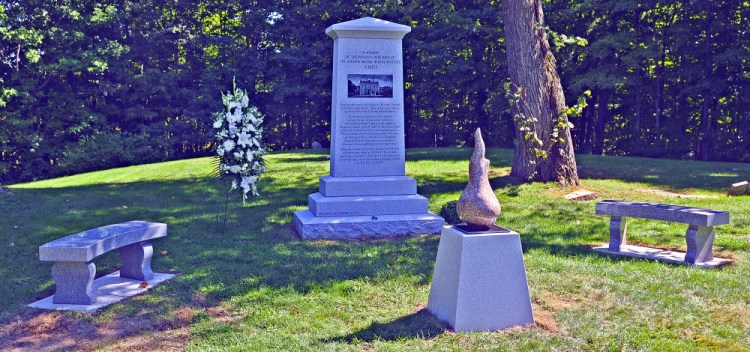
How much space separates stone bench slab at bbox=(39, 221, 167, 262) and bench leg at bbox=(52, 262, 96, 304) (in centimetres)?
15

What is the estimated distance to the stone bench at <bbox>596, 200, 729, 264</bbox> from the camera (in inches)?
260

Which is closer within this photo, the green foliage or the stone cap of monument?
the stone cap of monument

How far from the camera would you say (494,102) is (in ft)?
75.8

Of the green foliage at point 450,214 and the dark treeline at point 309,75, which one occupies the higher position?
the dark treeline at point 309,75

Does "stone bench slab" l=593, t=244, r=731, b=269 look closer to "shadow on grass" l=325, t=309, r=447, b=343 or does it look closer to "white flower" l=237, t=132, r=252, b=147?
"shadow on grass" l=325, t=309, r=447, b=343

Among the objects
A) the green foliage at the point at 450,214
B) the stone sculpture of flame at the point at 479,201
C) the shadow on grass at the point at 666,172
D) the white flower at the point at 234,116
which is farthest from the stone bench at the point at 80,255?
the shadow on grass at the point at 666,172

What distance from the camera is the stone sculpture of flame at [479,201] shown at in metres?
4.72

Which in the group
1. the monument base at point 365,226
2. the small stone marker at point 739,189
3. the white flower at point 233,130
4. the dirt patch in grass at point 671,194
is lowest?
the monument base at point 365,226

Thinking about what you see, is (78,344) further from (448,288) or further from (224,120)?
(224,120)

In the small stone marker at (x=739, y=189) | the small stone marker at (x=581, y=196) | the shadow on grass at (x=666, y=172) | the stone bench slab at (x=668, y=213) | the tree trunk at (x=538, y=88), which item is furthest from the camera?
the shadow on grass at (x=666, y=172)

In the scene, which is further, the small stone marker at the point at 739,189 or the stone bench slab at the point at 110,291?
the small stone marker at the point at 739,189

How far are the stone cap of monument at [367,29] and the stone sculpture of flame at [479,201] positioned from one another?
4258 millimetres

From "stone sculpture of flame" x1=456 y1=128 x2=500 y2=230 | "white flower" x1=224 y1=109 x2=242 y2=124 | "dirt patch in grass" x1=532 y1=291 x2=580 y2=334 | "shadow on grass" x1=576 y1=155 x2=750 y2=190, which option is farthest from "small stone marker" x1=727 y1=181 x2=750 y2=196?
"white flower" x1=224 y1=109 x2=242 y2=124

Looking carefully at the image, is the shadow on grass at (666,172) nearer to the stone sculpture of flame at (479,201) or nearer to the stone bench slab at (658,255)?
the stone bench slab at (658,255)
